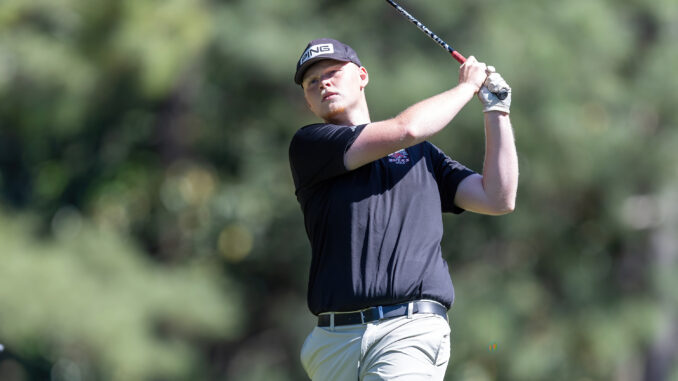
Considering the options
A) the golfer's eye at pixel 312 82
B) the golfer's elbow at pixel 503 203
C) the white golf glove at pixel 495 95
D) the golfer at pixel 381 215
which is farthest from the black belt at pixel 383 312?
the golfer's eye at pixel 312 82

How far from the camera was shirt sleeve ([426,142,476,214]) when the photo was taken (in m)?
3.29

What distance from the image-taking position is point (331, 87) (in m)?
3.25

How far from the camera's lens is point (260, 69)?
33.0 feet

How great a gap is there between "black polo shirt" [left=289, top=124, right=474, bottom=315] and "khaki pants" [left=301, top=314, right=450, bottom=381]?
67 millimetres

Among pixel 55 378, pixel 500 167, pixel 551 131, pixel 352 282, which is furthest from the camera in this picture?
pixel 55 378

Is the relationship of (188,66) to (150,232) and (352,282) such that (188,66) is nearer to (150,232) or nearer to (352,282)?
(150,232)

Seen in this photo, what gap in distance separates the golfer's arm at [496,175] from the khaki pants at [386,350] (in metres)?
0.41

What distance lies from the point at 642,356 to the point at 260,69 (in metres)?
5.46

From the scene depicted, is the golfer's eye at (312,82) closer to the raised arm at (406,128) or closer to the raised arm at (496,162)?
the raised arm at (406,128)

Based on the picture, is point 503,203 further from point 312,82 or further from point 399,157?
point 312,82

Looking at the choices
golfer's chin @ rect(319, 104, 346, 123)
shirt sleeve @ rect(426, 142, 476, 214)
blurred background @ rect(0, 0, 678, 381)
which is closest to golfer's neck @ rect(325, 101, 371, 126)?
golfer's chin @ rect(319, 104, 346, 123)

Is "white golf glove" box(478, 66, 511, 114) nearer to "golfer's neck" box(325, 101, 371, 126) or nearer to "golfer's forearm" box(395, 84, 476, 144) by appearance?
"golfer's forearm" box(395, 84, 476, 144)

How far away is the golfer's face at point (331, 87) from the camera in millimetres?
3260

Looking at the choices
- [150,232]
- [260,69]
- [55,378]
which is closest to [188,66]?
[260,69]
